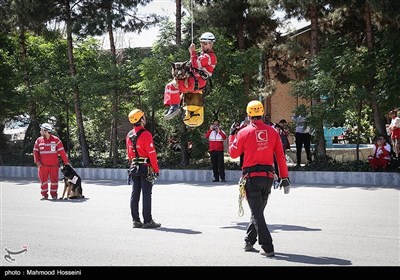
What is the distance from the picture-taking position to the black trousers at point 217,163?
18938mm

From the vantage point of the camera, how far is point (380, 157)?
17453 mm

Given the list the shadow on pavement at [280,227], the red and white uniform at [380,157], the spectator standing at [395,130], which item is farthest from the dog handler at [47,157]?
the spectator standing at [395,130]

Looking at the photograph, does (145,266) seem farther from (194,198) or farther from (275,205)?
(194,198)

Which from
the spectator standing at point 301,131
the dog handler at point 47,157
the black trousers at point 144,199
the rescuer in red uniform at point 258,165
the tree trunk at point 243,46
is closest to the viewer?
the rescuer in red uniform at point 258,165

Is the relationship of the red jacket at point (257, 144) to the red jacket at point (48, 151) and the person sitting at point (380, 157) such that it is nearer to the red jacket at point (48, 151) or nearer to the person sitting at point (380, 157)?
the red jacket at point (48, 151)

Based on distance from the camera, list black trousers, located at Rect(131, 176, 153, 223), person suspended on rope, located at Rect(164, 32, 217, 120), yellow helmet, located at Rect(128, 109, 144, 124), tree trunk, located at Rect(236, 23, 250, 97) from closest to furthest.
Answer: black trousers, located at Rect(131, 176, 153, 223) < yellow helmet, located at Rect(128, 109, 144, 124) < person suspended on rope, located at Rect(164, 32, 217, 120) < tree trunk, located at Rect(236, 23, 250, 97)

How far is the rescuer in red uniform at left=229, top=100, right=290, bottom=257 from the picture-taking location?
25.8ft

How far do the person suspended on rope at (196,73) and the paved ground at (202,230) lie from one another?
2590mm

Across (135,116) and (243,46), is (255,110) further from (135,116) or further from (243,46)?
(243,46)

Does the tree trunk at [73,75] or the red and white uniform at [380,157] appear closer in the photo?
the red and white uniform at [380,157]

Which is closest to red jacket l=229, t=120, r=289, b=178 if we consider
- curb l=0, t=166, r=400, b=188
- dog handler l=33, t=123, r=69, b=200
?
dog handler l=33, t=123, r=69, b=200

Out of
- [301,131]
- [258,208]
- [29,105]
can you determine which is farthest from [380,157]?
[29,105]

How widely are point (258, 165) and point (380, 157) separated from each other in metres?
10.7

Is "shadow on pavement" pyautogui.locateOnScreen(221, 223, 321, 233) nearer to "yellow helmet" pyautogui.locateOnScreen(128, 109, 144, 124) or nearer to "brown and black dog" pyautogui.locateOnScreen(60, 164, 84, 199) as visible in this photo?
"yellow helmet" pyautogui.locateOnScreen(128, 109, 144, 124)
